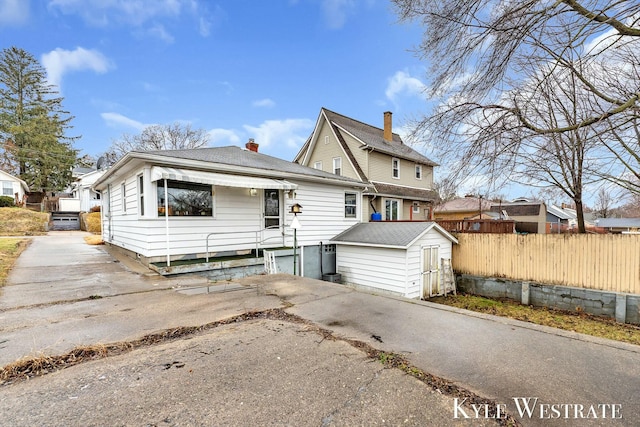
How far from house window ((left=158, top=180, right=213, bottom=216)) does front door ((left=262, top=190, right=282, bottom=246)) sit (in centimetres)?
191

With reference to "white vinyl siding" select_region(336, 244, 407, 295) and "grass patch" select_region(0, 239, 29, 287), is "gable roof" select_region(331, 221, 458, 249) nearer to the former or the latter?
"white vinyl siding" select_region(336, 244, 407, 295)

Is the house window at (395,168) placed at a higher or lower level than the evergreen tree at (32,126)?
lower

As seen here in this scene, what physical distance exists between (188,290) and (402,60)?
6251mm

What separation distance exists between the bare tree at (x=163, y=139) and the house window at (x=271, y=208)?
2357cm

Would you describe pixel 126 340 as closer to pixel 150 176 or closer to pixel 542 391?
pixel 542 391

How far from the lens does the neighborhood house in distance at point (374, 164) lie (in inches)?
666

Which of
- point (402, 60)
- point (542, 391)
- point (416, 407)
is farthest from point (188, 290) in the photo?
point (402, 60)

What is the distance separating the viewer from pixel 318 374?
257 cm

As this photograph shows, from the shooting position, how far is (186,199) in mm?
7980

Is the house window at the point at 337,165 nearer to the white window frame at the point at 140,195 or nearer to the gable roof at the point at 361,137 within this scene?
the gable roof at the point at 361,137

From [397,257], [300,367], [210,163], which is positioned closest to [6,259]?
[210,163]

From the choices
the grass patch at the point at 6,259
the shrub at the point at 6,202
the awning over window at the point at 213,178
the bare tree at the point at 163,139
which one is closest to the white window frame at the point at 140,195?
the awning over window at the point at 213,178

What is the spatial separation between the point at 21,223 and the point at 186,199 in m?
17.7

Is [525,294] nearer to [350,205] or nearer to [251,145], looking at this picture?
[350,205]
